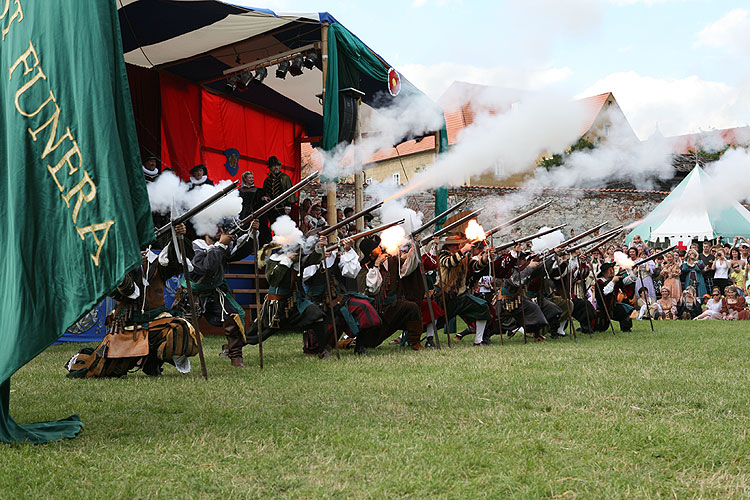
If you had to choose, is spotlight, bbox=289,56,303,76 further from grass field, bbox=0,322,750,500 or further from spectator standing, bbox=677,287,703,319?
spectator standing, bbox=677,287,703,319

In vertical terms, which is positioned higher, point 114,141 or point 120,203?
point 114,141

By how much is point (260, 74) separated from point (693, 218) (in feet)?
44.2

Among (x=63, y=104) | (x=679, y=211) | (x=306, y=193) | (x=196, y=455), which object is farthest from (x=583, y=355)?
(x=679, y=211)

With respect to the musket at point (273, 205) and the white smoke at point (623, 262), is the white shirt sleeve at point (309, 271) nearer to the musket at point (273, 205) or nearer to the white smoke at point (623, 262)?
the musket at point (273, 205)

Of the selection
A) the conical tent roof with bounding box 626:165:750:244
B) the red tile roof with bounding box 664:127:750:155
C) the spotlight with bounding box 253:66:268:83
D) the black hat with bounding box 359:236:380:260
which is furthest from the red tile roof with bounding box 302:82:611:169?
the conical tent roof with bounding box 626:165:750:244

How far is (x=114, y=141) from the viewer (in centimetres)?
417

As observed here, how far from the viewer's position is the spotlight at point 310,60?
11.7 metres

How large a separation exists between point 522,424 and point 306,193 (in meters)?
13.5

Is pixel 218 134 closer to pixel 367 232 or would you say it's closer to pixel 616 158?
pixel 367 232

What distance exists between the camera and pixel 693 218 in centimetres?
1977

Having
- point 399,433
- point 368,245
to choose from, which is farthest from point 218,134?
point 399,433

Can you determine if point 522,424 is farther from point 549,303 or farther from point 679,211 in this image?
point 679,211

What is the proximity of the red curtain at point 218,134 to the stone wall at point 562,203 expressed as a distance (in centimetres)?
264

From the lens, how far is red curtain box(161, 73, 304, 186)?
1330cm
